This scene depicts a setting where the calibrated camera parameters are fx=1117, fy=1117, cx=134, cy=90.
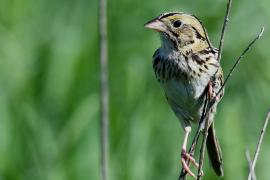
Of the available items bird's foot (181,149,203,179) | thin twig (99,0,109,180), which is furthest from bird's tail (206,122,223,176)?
thin twig (99,0,109,180)

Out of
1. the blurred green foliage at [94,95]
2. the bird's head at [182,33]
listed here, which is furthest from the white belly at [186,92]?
the blurred green foliage at [94,95]

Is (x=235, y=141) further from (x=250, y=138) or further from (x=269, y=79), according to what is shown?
(x=269, y=79)

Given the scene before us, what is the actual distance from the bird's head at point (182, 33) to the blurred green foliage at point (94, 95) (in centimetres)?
97

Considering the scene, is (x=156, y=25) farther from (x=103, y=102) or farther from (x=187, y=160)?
(x=103, y=102)

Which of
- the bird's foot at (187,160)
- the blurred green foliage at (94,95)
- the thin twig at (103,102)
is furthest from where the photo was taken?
the blurred green foliage at (94,95)

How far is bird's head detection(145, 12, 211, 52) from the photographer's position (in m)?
5.07

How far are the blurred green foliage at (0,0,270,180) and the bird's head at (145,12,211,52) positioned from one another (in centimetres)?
97

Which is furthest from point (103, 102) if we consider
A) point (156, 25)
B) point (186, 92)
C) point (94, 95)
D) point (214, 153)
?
point (94, 95)

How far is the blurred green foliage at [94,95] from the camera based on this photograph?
237 inches

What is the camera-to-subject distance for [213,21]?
6793 mm

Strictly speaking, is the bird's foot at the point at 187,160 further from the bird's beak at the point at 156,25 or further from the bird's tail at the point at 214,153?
the bird's beak at the point at 156,25

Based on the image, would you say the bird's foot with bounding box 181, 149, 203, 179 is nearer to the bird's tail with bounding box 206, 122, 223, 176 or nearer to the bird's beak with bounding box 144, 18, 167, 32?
the bird's tail with bounding box 206, 122, 223, 176

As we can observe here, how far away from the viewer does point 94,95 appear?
6.29 metres

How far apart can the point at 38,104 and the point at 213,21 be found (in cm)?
126
